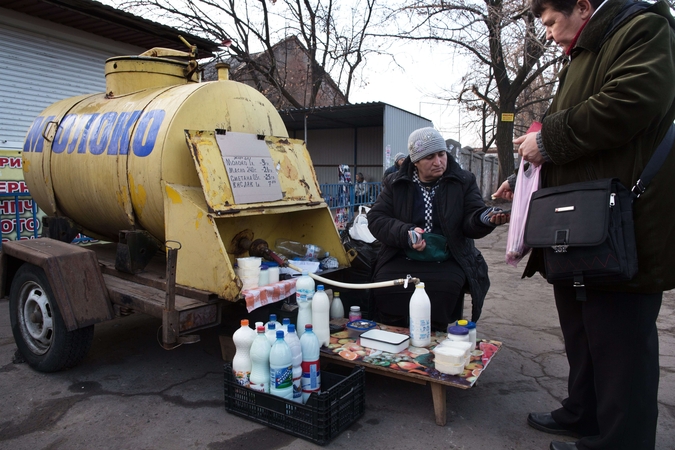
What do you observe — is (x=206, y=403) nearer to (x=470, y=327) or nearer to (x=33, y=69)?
(x=470, y=327)

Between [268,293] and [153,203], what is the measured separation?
3.56ft

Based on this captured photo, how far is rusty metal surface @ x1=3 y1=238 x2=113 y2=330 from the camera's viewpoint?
3.35 m

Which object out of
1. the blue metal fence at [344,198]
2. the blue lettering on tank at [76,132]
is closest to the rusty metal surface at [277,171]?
the blue lettering on tank at [76,132]

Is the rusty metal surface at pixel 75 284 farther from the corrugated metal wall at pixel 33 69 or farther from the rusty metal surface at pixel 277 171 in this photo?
the corrugated metal wall at pixel 33 69

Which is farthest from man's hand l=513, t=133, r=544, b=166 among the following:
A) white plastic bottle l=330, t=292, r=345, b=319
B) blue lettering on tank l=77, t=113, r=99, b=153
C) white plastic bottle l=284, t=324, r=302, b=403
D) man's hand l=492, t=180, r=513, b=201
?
blue lettering on tank l=77, t=113, r=99, b=153

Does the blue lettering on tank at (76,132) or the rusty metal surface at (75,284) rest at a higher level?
the blue lettering on tank at (76,132)

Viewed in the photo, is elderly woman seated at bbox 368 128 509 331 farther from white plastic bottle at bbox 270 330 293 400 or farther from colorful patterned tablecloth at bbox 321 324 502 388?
white plastic bottle at bbox 270 330 293 400

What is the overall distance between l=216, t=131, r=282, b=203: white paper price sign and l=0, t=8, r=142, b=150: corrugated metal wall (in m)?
6.73

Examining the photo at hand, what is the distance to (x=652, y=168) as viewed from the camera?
2080 millimetres

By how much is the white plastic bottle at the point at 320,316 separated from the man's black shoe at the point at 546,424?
4.39ft

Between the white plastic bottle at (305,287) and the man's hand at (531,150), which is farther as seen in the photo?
the white plastic bottle at (305,287)

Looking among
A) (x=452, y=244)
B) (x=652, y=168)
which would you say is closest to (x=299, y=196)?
(x=452, y=244)

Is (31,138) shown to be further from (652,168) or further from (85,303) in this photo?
(652,168)

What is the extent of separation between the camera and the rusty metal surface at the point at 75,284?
3346 millimetres
